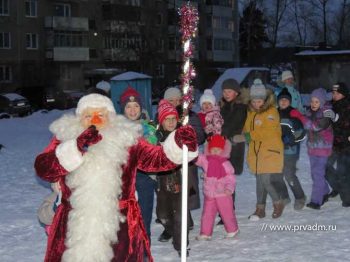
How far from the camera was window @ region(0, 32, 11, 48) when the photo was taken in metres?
44.2

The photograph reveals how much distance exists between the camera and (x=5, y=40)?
44531 millimetres

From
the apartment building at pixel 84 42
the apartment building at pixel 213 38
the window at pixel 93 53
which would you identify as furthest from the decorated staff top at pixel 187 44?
the apartment building at pixel 213 38

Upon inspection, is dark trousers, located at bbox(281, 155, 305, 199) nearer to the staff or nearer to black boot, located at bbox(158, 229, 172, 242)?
black boot, located at bbox(158, 229, 172, 242)

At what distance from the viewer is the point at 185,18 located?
4332 mm

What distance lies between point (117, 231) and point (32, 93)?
34.3 m

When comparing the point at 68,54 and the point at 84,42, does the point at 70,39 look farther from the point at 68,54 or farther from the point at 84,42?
the point at 68,54

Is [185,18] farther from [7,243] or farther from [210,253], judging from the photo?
[7,243]

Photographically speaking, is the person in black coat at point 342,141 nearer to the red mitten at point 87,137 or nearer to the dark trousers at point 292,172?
the dark trousers at point 292,172

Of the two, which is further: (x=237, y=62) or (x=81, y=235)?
(x=237, y=62)

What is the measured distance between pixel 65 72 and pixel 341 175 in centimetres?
4150

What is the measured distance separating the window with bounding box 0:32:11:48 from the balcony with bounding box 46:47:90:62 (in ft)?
10.9

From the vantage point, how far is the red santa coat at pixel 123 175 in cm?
407

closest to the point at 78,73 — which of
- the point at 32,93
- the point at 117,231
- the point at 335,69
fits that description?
the point at 32,93

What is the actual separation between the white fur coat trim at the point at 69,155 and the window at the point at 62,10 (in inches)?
1821
